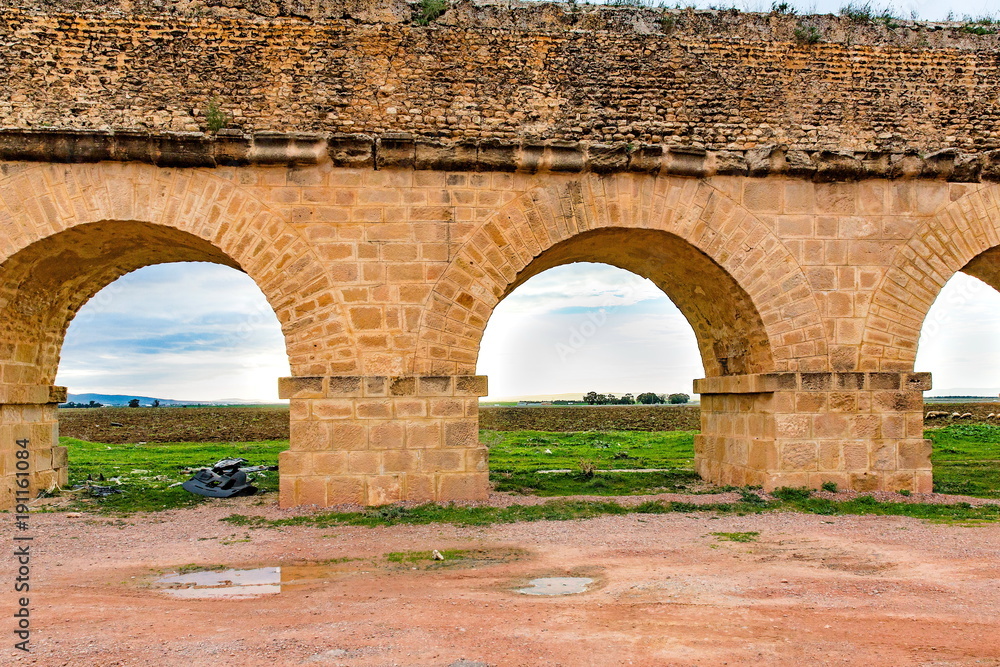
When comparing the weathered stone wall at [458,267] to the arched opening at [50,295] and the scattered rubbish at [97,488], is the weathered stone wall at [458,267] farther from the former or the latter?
the scattered rubbish at [97,488]

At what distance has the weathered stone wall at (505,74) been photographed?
8688 mm

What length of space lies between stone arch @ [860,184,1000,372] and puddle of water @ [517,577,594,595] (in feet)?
17.7

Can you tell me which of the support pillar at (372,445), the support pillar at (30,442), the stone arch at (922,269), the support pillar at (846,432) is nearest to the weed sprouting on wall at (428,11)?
the support pillar at (372,445)

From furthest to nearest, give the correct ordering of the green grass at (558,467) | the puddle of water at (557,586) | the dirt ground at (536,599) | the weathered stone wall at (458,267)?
the weathered stone wall at (458,267) < the green grass at (558,467) < the puddle of water at (557,586) < the dirt ground at (536,599)

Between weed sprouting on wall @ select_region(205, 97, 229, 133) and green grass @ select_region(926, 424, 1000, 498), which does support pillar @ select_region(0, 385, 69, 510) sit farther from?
green grass @ select_region(926, 424, 1000, 498)

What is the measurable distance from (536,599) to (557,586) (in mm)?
396

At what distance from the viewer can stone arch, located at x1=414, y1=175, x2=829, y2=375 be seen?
8.50m

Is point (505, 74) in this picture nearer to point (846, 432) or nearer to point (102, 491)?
point (846, 432)

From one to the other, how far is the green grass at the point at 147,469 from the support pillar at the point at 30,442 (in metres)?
0.44

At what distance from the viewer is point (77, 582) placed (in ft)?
17.3

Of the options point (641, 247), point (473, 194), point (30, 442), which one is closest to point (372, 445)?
point (473, 194)

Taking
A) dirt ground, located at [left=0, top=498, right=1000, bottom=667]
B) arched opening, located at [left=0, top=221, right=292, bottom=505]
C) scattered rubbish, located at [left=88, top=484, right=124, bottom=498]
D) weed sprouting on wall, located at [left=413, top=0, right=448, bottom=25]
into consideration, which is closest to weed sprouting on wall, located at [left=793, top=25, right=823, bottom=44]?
weed sprouting on wall, located at [left=413, top=0, right=448, bottom=25]

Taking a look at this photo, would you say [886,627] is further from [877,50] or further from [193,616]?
[877,50]

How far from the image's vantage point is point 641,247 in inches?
379
